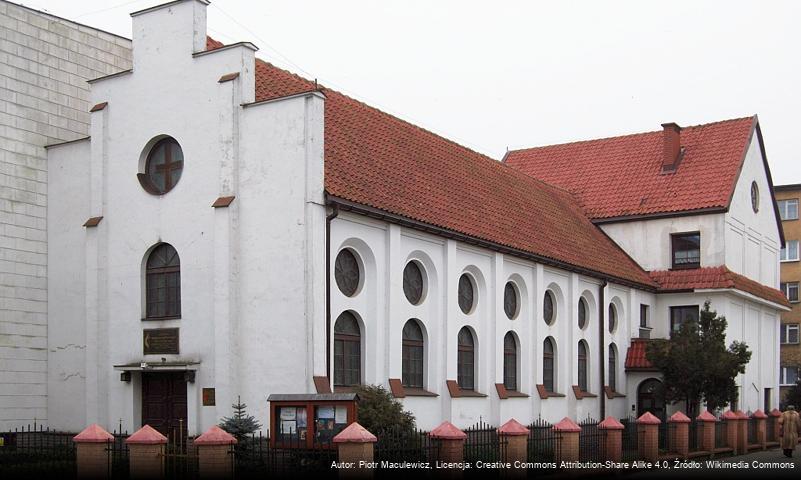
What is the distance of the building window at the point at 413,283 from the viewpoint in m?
29.4

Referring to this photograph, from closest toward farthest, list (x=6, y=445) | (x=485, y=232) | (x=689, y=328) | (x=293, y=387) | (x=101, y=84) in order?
(x=293, y=387) → (x=6, y=445) → (x=101, y=84) → (x=485, y=232) → (x=689, y=328)

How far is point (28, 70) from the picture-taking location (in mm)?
29344

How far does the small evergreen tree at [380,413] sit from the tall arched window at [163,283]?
5.25 m

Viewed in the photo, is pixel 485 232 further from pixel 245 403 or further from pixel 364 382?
pixel 245 403

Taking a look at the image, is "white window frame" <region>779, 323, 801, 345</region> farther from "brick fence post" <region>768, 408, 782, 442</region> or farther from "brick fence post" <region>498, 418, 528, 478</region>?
"brick fence post" <region>498, 418, 528, 478</region>

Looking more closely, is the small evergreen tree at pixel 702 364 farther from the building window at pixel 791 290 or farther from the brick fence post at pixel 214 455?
the building window at pixel 791 290

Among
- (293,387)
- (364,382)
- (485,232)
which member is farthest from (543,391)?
(293,387)

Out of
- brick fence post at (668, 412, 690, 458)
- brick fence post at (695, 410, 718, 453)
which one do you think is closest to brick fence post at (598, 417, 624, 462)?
brick fence post at (668, 412, 690, 458)

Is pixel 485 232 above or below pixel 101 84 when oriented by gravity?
below

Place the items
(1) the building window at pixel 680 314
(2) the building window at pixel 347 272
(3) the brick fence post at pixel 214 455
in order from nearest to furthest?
(3) the brick fence post at pixel 214 455, (2) the building window at pixel 347 272, (1) the building window at pixel 680 314

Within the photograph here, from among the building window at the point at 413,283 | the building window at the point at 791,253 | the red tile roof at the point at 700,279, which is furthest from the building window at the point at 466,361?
Result: the building window at the point at 791,253

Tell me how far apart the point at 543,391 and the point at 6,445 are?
53.5ft

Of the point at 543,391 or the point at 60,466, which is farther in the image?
the point at 543,391

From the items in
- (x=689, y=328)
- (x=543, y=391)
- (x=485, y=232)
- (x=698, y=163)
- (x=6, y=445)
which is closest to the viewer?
(x=6, y=445)
